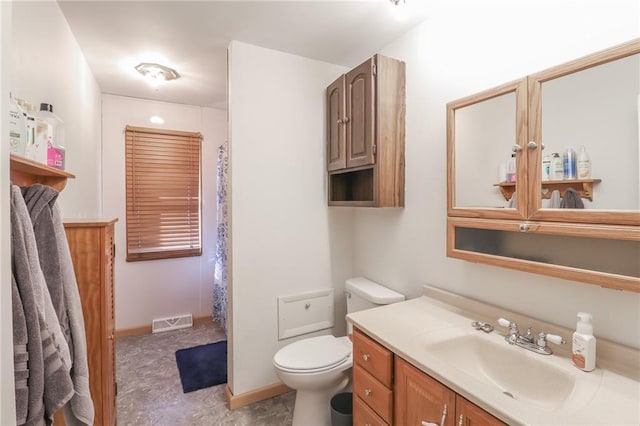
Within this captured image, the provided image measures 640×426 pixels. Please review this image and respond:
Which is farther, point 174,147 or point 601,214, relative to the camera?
point 174,147

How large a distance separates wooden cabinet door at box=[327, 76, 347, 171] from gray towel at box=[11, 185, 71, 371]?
165 centimetres

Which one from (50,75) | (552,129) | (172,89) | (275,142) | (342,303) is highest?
(172,89)

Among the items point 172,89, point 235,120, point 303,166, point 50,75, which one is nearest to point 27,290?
point 50,75

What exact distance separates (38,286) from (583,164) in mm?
1811

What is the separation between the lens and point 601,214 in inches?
38.1

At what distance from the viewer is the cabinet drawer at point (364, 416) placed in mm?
1312

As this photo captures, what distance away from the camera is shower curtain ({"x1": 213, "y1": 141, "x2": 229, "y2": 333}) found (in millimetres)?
3113

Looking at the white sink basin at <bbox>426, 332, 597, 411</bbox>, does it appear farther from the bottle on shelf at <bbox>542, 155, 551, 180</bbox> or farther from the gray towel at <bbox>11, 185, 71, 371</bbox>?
the gray towel at <bbox>11, 185, 71, 371</bbox>

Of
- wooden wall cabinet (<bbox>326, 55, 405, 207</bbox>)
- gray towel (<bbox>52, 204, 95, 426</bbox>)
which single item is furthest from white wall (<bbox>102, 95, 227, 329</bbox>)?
gray towel (<bbox>52, 204, 95, 426</bbox>)

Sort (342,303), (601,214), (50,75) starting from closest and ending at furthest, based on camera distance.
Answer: (601,214) → (50,75) → (342,303)

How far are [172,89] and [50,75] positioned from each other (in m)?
1.42

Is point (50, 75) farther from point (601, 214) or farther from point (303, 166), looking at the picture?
point (601, 214)

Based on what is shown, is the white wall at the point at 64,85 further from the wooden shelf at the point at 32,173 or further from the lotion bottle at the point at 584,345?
the lotion bottle at the point at 584,345

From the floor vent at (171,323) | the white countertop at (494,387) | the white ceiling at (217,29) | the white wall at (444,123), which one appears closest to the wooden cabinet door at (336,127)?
the white ceiling at (217,29)
